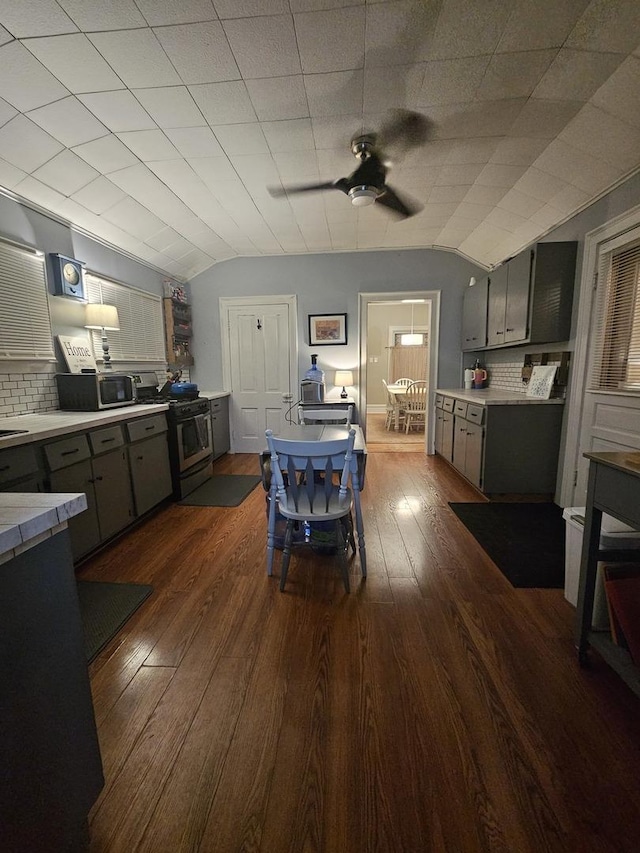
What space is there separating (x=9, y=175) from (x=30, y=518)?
2.88 meters

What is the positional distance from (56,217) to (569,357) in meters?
4.39

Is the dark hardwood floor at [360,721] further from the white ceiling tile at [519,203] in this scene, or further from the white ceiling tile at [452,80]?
the white ceiling tile at [519,203]

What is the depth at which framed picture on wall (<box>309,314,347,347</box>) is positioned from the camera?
469 centimetres

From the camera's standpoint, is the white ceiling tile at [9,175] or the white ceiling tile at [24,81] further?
the white ceiling tile at [9,175]

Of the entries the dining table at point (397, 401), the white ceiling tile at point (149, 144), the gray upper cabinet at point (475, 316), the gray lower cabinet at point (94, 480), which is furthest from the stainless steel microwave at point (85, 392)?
the dining table at point (397, 401)

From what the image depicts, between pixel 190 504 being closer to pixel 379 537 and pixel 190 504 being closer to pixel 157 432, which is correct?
pixel 157 432

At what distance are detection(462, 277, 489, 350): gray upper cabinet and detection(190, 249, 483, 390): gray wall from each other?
178 mm

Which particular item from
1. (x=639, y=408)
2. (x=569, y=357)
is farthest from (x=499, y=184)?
(x=639, y=408)

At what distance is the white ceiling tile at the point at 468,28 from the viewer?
4.93 ft

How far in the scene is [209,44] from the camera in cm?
167

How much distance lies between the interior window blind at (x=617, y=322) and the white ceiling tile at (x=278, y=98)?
2.30 m

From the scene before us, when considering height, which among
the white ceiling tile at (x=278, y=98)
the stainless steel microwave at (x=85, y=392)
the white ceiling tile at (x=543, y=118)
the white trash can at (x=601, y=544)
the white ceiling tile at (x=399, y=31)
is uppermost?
the white ceiling tile at (x=278, y=98)

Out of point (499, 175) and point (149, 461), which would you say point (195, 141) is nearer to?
point (499, 175)

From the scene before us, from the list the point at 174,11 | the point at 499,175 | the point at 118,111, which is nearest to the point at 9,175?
the point at 118,111
